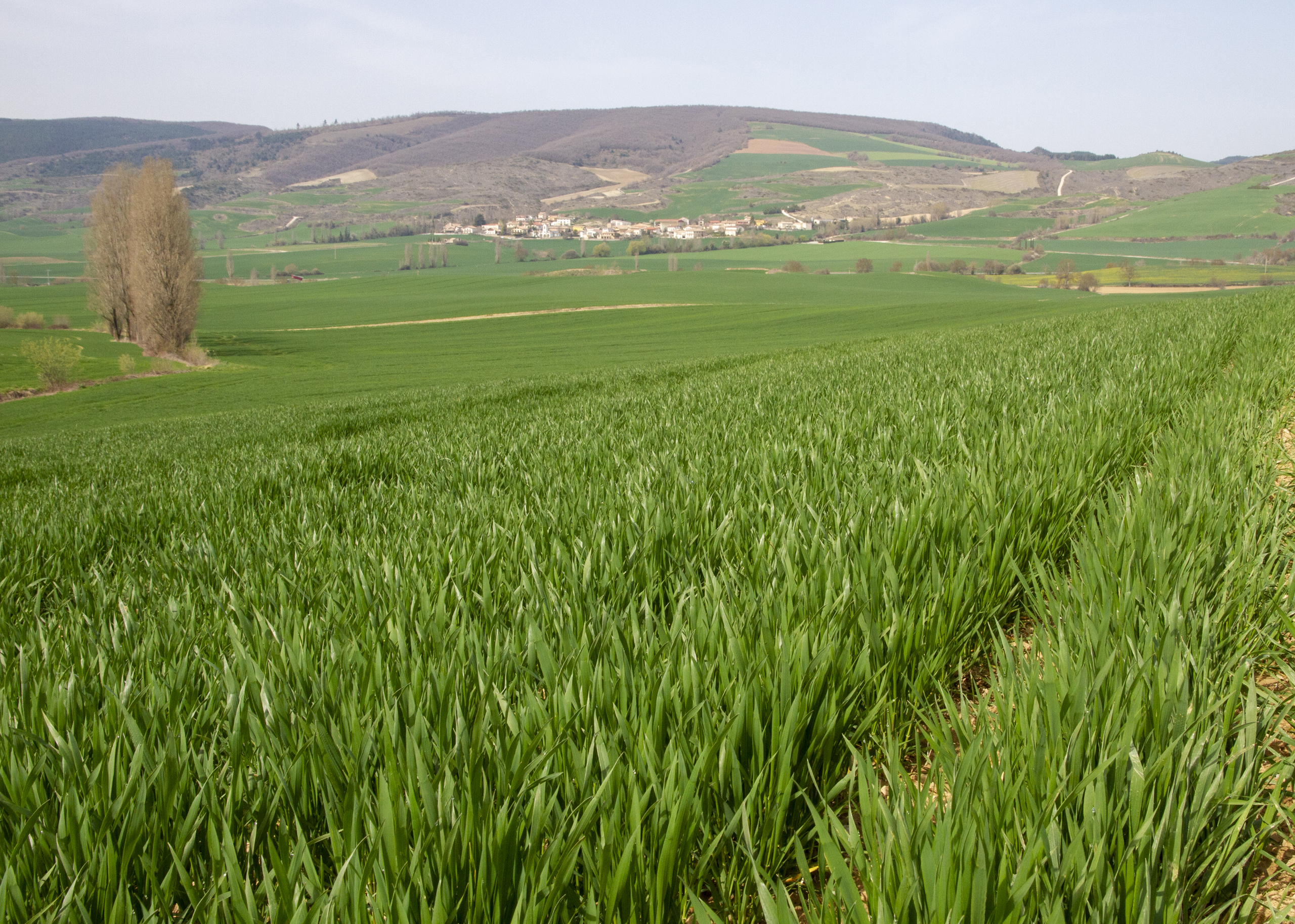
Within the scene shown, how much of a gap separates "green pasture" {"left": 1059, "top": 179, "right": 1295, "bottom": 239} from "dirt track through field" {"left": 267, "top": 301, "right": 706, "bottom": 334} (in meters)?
90.5

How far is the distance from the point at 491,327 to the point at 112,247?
96.8 ft

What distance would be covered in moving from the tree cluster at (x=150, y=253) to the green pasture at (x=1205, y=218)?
428ft

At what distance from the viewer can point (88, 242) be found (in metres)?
58.7

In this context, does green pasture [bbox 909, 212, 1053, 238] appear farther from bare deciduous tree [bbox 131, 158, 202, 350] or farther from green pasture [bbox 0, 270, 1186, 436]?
bare deciduous tree [bbox 131, 158, 202, 350]

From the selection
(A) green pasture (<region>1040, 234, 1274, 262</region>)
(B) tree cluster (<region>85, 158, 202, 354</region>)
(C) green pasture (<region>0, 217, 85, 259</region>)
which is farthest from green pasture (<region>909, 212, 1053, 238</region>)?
(C) green pasture (<region>0, 217, 85, 259</region>)

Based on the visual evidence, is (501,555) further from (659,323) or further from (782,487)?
(659,323)

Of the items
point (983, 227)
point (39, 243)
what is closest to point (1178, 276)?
point (983, 227)

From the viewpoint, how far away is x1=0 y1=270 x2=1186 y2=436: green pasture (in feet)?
118

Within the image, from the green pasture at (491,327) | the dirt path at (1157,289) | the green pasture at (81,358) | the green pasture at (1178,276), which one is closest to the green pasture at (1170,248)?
the green pasture at (1178,276)

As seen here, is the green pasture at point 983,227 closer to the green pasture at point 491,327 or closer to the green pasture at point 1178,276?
the green pasture at point 1178,276

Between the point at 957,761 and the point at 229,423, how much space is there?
18.7 m

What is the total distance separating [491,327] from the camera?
65375 millimetres

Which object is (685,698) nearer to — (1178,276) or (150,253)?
(150,253)

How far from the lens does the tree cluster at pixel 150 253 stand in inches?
2035
